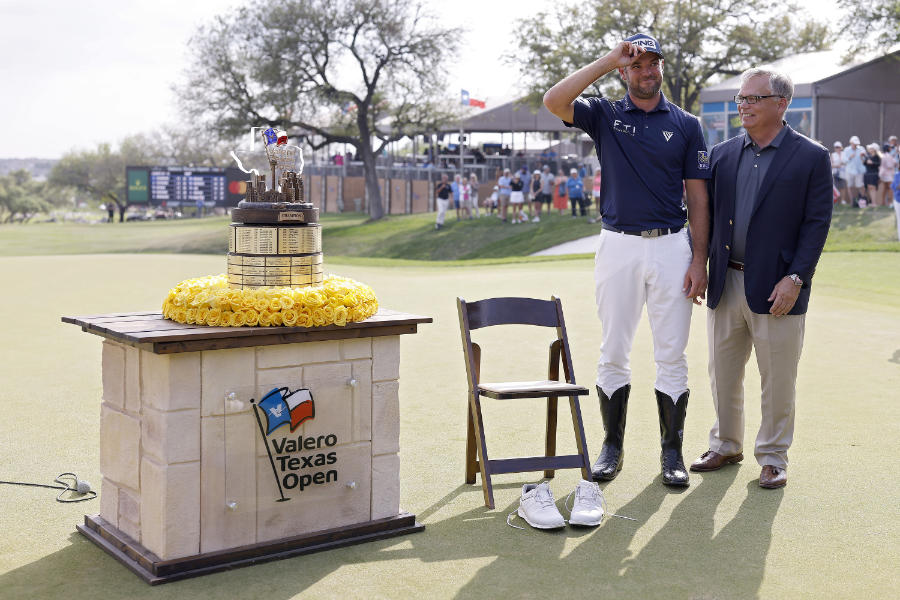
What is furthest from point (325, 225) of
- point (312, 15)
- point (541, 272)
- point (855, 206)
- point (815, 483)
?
point (815, 483)

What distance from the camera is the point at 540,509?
4.96m

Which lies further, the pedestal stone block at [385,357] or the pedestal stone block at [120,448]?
the pedestal stone block at [385,357]

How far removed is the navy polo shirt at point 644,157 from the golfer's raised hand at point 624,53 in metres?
0.36

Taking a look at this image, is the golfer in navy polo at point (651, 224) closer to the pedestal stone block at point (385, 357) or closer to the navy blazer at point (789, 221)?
the navy blazer at point (789, 221)

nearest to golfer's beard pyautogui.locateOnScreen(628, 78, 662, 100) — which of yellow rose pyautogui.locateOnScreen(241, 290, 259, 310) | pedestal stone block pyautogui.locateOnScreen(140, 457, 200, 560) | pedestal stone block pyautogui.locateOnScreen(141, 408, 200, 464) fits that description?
yellow rose pyautogui.locateOnScreen(241, 290, 259, 310)

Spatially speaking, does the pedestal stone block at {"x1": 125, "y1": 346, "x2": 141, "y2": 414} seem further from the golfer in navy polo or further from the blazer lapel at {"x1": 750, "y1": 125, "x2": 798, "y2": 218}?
the blazer lapel at {"x1": 750, "y1": 125, "x2": 798, "y2": 218}

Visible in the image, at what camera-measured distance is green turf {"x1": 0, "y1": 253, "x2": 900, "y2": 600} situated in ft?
13.9

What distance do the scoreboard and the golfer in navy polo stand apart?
50184mm

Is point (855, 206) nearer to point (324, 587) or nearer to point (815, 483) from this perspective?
point (815, 483)

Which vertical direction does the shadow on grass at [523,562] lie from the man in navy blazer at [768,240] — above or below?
below

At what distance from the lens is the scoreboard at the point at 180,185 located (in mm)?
55000

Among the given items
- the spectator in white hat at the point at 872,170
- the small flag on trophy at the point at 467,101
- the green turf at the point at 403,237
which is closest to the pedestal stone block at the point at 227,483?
the green turf at the point at 403,237

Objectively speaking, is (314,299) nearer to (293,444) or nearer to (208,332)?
(208,332)

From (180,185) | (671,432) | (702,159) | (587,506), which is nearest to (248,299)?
(587,506)
